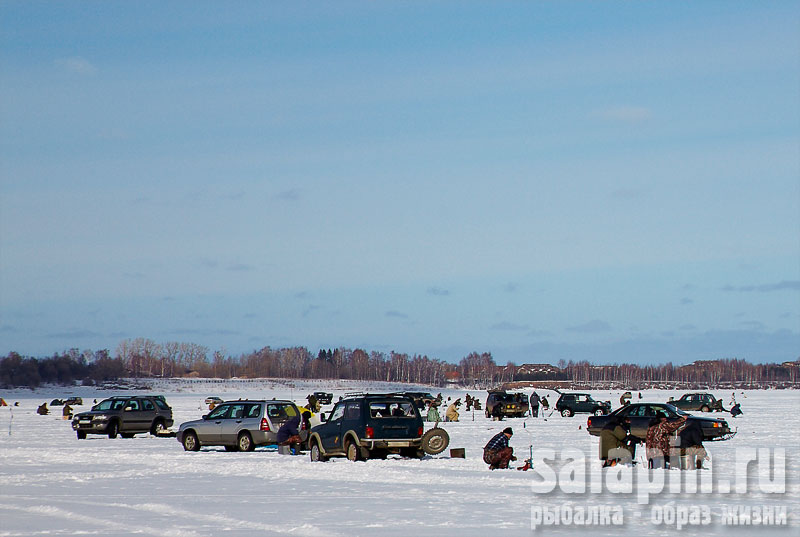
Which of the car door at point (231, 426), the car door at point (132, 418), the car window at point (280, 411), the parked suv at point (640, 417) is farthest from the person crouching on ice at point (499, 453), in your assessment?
the car door at point (132, 418)

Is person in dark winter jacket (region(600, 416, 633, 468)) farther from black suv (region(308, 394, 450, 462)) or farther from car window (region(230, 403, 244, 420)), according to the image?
car window (region(230, 403, 244, 420))

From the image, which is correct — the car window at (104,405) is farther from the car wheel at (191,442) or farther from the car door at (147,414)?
the car wheel at (191,442)

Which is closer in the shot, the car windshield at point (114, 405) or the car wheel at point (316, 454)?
the car wheel at point (316, 454)

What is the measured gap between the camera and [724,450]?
28922 millimetres

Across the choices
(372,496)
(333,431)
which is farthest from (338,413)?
(372,496)

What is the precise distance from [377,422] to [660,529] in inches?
502

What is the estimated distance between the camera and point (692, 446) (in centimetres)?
2314

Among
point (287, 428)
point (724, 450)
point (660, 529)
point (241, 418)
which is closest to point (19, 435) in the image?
point (241, 418)

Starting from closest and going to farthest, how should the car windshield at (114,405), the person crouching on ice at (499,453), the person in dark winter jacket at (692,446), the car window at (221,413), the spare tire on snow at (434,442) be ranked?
the person in dark winter jacket at (692,446), the person crouching on ice at (499,453), the spare tire on snow at (434,442), the car window at (221,413), the car windshield at (114,405)

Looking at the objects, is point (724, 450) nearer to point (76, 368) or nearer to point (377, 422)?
point (377, 422)

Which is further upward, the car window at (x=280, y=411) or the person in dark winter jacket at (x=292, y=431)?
the car window at (x=280, y=411)

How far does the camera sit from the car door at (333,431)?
26625 mm

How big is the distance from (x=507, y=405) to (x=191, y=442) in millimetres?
27339

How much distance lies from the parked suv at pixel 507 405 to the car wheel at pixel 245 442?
85.6 ft
